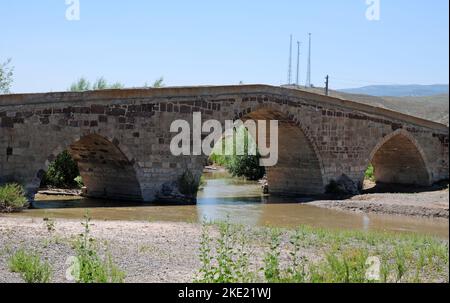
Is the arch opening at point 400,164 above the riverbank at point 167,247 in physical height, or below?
above

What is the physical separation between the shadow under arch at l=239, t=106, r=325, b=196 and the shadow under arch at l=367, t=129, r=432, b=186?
315cm

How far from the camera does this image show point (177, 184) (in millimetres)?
20484

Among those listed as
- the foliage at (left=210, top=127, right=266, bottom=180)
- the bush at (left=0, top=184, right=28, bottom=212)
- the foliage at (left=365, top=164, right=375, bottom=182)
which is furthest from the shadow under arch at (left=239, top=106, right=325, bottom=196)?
the bush at (left=0, top=184, right=28, bottom=212)

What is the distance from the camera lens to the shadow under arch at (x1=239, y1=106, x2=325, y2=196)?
76.9 ft

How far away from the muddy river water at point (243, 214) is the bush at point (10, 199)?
1.05 feet

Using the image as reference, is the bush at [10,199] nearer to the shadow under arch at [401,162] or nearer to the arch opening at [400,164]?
the shadow under arch at [401,162]

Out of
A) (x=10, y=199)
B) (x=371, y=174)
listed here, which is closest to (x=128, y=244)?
(x=10, y=199)

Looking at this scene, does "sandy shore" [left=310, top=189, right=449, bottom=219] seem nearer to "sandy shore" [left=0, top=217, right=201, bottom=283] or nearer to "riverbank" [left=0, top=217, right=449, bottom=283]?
"riverbank" [left=0, top=217, right=449, bottom=283]

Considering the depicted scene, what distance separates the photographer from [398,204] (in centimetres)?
2047

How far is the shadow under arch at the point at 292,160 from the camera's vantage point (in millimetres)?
23438

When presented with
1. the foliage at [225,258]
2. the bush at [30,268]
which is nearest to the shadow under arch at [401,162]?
the foliage at [225,258]

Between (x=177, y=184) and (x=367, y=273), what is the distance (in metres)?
13.5

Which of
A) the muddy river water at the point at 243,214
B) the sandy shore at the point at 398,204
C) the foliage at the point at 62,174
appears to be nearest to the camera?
the muddy river water at the point at 243,214
